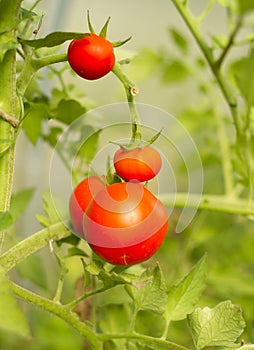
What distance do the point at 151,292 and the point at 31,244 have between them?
95 mm

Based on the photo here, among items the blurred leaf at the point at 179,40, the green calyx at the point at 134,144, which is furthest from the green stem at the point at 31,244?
the blurred leaf at the point at 179,40

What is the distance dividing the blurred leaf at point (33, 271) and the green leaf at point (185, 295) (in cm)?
20

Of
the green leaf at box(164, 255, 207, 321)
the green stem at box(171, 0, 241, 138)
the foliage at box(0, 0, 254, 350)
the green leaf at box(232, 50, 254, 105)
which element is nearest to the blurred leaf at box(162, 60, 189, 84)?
the foliage at box(0, 0, 254, 350)

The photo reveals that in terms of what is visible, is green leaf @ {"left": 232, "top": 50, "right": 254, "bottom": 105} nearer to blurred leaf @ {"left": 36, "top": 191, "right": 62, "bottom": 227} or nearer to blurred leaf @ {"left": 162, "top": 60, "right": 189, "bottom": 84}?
blurred leaf @ {"left": 36, "top": 191, "right": 62, "bottom": 227}

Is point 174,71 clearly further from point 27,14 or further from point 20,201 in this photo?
point 27,14

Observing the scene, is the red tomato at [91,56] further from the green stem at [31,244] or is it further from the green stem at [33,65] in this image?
the green stem at [31,244]

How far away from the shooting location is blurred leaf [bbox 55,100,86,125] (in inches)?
22.5

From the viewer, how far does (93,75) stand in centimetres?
42

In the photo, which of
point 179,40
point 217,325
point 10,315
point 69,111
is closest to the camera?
point 10,315

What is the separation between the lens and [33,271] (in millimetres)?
660

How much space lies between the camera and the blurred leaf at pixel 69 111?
571 mm

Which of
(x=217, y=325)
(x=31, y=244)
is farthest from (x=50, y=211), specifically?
(x=217, y=325)

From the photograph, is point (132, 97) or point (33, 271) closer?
point (132, 97)

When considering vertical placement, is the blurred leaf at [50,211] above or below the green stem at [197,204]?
above
